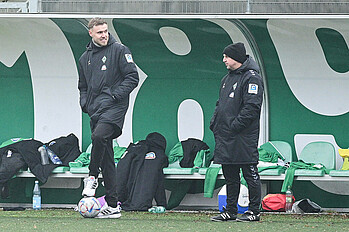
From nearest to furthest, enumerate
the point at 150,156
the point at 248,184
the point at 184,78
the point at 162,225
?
the point at 162,225 → the point at 248,184 → the point at 150,156 → the point at 184,78

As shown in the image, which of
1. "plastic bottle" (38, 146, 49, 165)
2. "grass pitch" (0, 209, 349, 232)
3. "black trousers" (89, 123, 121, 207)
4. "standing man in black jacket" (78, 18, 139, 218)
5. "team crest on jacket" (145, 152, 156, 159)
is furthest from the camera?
"plastic bottle" (38, 146, 49, 165)

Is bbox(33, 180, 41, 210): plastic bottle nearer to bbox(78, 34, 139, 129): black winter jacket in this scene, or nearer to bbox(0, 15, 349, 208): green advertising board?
bbox(0, 15, 349, 208): green advertising board

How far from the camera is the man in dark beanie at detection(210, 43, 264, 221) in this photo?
665cm

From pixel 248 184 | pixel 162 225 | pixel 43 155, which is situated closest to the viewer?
pixel 162 225

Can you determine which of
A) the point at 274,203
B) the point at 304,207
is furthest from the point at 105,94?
the point at 304,207

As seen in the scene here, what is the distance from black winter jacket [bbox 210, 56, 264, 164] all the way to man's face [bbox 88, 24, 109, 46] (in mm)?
1068

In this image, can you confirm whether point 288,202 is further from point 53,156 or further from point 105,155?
point 105,155

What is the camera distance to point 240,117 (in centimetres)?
661

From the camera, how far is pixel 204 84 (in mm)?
9500

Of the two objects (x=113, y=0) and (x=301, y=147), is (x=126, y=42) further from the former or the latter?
(x=301, y=147)

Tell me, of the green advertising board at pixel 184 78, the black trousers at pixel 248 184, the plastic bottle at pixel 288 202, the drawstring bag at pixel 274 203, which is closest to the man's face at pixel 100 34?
the black trousers at pixel 248 184

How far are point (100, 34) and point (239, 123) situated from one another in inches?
52.1

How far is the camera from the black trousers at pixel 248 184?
6.74 m

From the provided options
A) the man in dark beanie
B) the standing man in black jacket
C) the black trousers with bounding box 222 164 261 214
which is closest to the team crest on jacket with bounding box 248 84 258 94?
the man in dark beanie
